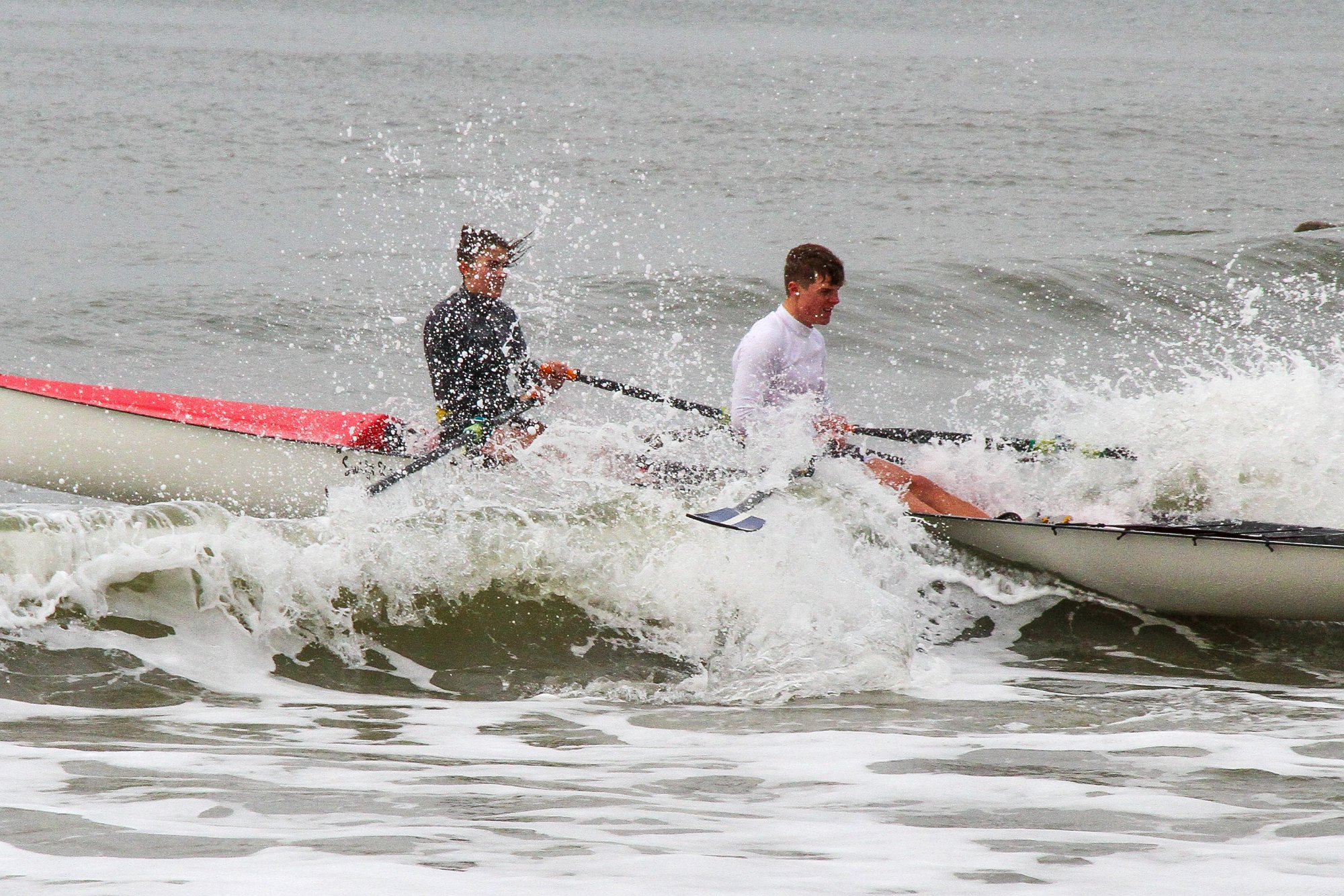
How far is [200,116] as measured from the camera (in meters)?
24.8

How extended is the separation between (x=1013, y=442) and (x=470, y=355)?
281 cm

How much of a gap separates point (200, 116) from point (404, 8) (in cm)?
2350

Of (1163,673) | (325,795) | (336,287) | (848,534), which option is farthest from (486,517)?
(336,287)

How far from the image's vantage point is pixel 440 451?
6.29 metres

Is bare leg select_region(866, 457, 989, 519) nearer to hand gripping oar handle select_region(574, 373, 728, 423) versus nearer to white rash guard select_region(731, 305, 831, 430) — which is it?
white rash guard select_region(731, 305, 831, 430)

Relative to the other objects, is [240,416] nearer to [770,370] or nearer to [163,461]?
[163,461]

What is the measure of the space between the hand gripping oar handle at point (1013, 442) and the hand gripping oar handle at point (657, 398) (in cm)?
82

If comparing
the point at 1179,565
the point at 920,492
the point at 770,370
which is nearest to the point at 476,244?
the point at 770,370

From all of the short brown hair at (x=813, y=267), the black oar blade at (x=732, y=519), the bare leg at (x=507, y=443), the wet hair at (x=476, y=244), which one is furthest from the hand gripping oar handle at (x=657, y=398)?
the black oar blade at (x=732, y=519)

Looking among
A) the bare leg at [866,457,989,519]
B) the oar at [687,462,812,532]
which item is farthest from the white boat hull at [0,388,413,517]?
the bare leg at [866,457,989,519]

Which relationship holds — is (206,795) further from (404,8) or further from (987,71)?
(404,8)

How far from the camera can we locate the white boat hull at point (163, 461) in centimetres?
706

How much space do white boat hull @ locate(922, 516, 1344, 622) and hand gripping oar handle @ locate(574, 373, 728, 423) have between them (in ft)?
4.45

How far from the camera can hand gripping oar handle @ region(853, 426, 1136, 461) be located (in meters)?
6.41
